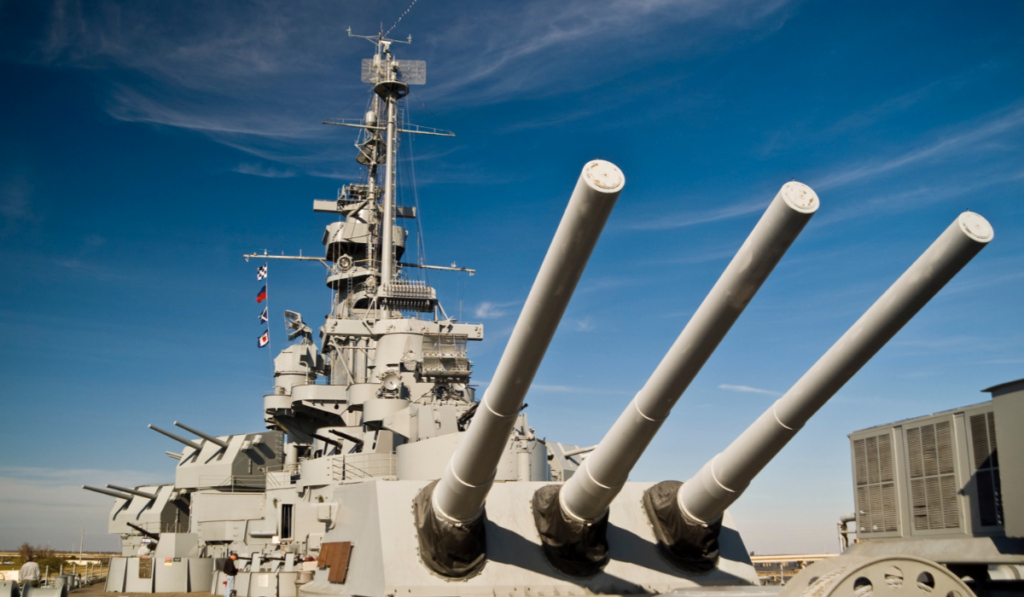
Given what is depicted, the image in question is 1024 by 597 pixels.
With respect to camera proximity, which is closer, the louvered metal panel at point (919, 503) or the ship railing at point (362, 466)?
the louvered metal panel at point (919, 503)

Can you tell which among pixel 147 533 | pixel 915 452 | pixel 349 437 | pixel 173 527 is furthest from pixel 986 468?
pixel 147 533

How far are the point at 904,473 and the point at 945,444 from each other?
704mm

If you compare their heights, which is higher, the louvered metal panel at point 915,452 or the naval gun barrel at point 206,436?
the naval gun barrel at point 206,436

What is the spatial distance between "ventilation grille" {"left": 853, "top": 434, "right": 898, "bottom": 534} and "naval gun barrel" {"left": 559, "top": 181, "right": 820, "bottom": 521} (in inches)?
135

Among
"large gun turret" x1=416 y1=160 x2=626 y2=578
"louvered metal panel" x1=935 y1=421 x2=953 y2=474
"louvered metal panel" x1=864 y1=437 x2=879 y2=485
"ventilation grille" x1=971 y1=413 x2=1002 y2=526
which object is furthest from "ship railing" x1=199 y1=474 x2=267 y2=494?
"ventilation grille" x1=971 y1=413 x2=1002 y2=526

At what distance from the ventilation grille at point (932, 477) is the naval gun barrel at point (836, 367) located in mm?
2163

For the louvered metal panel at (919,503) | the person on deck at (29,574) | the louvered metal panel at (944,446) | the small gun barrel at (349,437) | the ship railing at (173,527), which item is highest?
the small gun barrel at (349,437)

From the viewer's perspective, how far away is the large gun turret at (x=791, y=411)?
17.4 ft

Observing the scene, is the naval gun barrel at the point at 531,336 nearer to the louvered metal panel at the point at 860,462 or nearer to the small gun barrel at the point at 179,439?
the louvered metal panel at the point at 860,462

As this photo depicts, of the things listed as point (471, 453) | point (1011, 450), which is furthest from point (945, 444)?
point (471, 453)

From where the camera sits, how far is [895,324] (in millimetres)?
5730

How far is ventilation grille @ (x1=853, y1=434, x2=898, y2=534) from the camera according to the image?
914 centimetres

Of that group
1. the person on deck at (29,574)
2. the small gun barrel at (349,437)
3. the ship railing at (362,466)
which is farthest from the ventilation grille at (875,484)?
the small gun barrel at (349,437)

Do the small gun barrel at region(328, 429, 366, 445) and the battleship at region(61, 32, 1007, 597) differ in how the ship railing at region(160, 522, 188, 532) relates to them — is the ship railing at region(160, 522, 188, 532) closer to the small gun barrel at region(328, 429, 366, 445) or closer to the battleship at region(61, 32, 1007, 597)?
the battleship at region(61, 32, 1007, 597)
